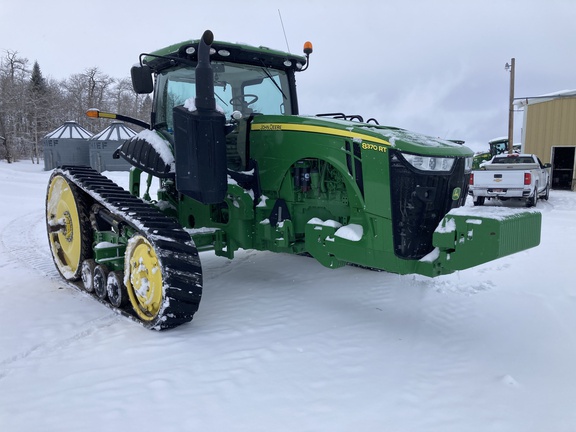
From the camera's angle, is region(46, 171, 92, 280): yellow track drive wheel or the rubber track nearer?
the rubber track

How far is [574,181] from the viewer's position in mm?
19062

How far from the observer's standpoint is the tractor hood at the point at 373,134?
3713 mm

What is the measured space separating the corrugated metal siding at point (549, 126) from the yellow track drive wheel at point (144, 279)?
787 inches

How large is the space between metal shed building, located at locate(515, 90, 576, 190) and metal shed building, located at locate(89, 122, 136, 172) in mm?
22991

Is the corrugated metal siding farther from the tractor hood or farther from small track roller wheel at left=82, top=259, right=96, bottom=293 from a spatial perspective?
small track roller wheel at left=82, top=259, right=96, bottom=293

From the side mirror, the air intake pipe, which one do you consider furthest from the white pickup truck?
the side mirror

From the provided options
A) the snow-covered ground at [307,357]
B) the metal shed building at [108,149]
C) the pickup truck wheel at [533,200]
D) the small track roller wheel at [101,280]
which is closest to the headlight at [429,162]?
the snow-covered ground at [307,357]

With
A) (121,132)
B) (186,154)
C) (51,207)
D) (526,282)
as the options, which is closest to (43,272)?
(51,207)

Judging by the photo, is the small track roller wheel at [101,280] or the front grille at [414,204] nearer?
the front grille at [414,204]

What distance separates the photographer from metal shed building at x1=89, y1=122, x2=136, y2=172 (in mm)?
30633

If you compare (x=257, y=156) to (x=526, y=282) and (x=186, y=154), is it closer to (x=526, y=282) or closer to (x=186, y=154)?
(x=186, y=154)

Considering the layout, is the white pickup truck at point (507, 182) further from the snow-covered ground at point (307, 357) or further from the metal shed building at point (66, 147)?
the metal shed building at point (66, 147)

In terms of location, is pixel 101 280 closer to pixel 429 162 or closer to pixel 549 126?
pixel 429 162

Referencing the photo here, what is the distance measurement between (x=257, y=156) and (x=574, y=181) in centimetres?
1859
